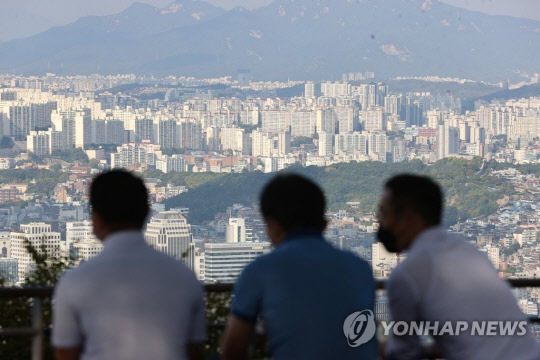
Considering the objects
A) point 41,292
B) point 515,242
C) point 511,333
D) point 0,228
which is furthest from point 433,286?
point 0,228

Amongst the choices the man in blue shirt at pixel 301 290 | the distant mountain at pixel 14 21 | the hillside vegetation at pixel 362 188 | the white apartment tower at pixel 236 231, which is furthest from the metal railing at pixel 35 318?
the distant mountain at pixel 14 21

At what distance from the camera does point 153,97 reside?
82062 mm

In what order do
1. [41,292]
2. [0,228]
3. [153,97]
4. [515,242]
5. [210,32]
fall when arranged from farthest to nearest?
[210,32], [153,97], [0,228], [515,242], [41,292]

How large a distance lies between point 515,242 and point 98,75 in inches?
2357

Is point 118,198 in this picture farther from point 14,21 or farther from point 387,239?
point 14,21

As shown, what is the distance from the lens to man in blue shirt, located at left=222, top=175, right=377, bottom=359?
1400 millimetres

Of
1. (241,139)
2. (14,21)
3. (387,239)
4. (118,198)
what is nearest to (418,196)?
(387,239)

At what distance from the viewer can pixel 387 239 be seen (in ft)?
5.09

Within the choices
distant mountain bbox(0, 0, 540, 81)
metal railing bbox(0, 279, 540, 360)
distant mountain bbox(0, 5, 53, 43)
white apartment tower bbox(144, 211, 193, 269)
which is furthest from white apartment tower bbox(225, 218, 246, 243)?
distant mountain bbox(0, 0, 540, 81)

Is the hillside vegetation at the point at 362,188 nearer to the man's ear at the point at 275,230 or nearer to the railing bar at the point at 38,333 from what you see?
the railing bar at the point at 38,333

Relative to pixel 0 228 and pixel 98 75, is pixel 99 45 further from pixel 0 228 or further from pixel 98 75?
pixel 0 228

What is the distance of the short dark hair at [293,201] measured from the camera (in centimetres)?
146

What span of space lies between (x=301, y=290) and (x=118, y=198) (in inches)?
12.2

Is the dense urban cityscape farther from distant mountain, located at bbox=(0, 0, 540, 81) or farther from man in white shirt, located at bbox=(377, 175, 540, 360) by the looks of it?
man in white shirt, located at bbox=(377, 175, 540, 360)
